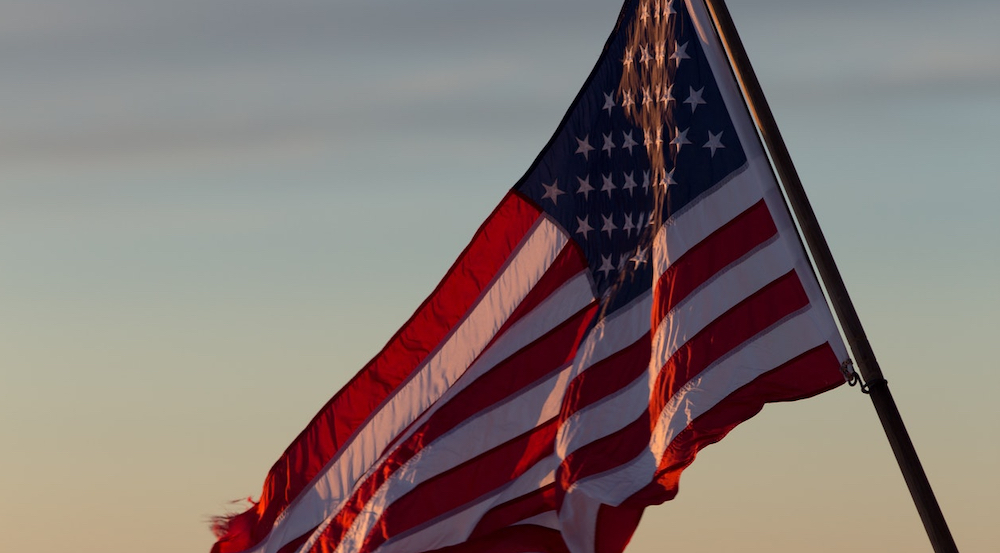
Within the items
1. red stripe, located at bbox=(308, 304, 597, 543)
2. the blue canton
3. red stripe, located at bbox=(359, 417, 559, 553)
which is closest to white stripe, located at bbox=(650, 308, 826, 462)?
the blue canton

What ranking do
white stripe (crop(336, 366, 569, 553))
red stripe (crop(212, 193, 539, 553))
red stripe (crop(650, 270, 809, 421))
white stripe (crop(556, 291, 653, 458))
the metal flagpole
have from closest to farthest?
the metal flagpole
red stripe (crop(650, 270, 809, 421))
white stripe (crop(556, 291, 653, 458))
white stripe (crop(336, 366, 569, 553))
red stripe (crop(212, 193, 539, 553))

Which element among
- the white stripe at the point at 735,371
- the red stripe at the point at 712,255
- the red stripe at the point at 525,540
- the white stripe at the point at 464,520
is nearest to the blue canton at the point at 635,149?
the red stripe at the point at 712,255

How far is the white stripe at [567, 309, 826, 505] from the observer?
14.6 metres

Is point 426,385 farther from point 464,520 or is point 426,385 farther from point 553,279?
point 553,279

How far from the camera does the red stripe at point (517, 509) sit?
16.2m

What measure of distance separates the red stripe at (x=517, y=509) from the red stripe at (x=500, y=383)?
978mm

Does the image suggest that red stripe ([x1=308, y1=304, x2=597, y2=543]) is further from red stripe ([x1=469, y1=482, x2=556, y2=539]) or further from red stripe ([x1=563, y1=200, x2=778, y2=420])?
red stripe ([x1=469, y1=482, x2=556, y2=539])

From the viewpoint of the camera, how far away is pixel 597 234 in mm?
16547

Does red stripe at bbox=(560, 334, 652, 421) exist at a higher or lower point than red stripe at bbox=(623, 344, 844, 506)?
higher

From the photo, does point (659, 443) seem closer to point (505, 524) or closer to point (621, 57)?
point (505, 524)

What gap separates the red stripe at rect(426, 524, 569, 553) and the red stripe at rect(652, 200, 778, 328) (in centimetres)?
235

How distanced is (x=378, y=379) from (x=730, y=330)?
445cm

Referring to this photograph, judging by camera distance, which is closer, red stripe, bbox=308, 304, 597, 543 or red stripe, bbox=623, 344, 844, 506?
red stripe, bbox=623, 344, 844, 506

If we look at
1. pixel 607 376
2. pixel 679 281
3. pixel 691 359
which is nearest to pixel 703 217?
pixel 679 281
